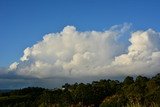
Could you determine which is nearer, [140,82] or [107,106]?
[107,106]

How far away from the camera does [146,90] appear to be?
17612 centimetres

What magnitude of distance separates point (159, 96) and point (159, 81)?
42078 millimetres

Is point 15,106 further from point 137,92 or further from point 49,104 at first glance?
point 137,92

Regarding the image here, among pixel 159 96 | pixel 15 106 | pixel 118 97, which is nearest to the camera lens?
pixel 159 96

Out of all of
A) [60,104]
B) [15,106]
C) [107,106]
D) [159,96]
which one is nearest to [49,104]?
[60,104]

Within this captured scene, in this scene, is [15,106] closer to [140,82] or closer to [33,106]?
[33,106]

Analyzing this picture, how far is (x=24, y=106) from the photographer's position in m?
199

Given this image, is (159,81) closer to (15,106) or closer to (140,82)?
(140,82)

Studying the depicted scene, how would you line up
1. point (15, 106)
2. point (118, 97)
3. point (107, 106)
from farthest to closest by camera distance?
point (15, 106) < point (118, 97) < point (107, 106)

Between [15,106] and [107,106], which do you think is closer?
[107,106]

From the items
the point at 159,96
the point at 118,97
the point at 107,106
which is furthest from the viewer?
the point at 118,97

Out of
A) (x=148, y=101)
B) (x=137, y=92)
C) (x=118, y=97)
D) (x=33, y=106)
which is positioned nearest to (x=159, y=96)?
(x=148, y=101)

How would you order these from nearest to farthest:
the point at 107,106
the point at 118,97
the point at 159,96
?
the point at 159,96, the point at 107,106, the point at 118,97

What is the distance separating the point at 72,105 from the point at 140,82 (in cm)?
3660
